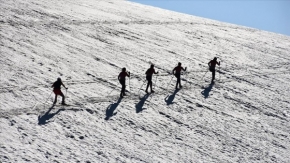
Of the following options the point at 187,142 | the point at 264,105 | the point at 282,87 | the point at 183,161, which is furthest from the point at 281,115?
the point at 183,161

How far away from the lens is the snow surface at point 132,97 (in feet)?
46.4

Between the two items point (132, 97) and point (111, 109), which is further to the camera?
point (132, 97)

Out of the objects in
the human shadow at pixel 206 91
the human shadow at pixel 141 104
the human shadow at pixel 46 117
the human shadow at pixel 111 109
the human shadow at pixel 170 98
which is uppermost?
the human shadow at pixel 206 91

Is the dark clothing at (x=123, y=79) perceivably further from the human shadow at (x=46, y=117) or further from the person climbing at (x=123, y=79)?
the human shadow at (x=46, y=117)

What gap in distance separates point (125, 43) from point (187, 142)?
19443 mm

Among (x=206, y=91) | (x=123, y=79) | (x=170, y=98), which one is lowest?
(x=170, y=98)

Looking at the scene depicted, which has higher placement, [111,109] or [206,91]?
[206,91]

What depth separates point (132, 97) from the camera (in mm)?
19469

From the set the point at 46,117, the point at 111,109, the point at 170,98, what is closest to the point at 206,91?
the point at 170,98

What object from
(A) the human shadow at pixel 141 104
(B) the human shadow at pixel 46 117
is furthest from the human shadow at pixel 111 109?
(B) the human shadow at pixel 46 117

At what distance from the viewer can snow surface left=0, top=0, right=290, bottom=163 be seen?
14.2m

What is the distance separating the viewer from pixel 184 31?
138 ft

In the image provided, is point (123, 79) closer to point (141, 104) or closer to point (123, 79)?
point (123, 79)

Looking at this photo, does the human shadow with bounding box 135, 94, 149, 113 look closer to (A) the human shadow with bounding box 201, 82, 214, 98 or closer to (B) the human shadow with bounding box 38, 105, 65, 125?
(A) the human shadow with bounding box 201, 82, 214, 98
